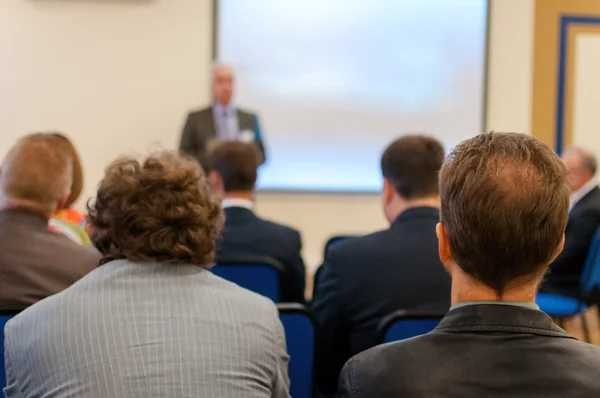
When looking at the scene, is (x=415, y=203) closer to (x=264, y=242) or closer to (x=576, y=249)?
(x=264, y=242)

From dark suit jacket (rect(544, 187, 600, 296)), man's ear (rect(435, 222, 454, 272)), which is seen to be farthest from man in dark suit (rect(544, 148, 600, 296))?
man's ear (rect(435, 222, 454, 272))

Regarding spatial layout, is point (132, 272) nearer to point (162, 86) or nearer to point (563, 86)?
point (162, 86)

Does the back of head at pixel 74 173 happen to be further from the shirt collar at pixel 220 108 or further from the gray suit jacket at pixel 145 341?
the shirt collar at pixel 220 108

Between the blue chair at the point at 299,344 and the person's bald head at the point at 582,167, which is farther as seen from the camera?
the person's bald head at the point at 582,167

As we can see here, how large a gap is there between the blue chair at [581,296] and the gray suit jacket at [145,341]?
111 inches

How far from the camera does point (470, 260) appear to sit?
1.02 metres

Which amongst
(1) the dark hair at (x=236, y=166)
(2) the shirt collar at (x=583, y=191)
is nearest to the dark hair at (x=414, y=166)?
(1) the dark hair at (x=236, y=166)

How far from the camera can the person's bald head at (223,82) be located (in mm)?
5227

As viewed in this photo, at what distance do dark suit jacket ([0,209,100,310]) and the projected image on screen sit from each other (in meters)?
3.97

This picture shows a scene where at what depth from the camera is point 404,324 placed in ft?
5.51

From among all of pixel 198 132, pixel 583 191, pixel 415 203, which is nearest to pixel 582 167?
pixel 583 191

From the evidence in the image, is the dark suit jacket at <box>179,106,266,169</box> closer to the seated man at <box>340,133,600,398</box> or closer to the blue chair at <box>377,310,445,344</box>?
the blue chair at <box>377,310,445,344</box>

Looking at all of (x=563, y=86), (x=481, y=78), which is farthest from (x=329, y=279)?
(x=563, y=86)

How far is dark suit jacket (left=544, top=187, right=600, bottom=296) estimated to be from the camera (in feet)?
13.5
